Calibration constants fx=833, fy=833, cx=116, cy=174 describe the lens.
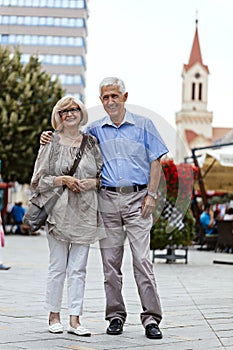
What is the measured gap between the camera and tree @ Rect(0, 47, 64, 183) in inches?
1294

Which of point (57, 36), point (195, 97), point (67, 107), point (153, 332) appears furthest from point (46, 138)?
point (195, 97)

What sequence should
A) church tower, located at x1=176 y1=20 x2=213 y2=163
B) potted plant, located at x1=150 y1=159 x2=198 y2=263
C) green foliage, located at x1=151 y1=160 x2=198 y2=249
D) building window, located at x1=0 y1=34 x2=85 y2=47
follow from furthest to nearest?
church tower, located at x1=176 y1=20 x2=213 y2=163 < building window, located at x1=0 y1=34 x2=85 y2=47 < green foliage, located at x1=151 y1=160 x2=198 y2=249 < potted plant, located at x1=150 y1=159 x2=198 y2=263

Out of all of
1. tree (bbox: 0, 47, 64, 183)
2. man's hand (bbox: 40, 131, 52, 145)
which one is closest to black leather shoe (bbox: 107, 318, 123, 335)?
man's hand (bbox: 40, 131, 52, 145)

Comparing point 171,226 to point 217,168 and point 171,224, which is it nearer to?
point 171,224

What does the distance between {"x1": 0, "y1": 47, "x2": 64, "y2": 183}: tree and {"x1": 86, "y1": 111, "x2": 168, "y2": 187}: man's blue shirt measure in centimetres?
2643

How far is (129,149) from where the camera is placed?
248 inches

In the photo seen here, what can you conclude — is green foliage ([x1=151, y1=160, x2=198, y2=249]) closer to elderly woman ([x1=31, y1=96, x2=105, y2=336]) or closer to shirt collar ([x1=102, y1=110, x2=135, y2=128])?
shirt collar ([x1=102, y1=110, x2=135, y2=128])

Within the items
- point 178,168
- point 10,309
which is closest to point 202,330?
point 10,309

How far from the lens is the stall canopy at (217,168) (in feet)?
65.2

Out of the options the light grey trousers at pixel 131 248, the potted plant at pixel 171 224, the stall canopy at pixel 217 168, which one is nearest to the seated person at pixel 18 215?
the stall canopy at pixel 217 168

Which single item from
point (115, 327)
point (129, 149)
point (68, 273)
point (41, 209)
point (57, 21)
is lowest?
point (115, 327)

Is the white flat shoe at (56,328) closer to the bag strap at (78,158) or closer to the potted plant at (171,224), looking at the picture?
the bag strap at (78,158)

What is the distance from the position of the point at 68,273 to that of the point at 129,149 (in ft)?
3.43

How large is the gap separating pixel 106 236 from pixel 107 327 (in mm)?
740
